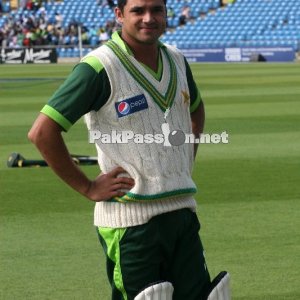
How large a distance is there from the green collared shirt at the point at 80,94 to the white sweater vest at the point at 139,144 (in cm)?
4

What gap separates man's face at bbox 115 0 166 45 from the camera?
475 centimetres

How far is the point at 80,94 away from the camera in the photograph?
459 cm

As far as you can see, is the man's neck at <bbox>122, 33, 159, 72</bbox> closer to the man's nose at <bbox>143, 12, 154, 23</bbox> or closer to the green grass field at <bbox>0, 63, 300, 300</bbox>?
the man's nose at <bbox>143, 12, 154, 23</bbox>

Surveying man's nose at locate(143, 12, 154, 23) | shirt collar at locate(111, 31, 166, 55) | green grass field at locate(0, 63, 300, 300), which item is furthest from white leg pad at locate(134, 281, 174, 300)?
green grass field at locate(0, 63, 300, 300)

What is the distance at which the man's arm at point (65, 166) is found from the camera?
15.4 ft

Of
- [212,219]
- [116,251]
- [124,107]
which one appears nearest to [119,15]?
[124,107]

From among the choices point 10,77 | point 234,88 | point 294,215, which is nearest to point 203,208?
point 294,215

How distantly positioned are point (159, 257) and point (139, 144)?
0.49m

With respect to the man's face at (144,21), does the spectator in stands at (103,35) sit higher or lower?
lower

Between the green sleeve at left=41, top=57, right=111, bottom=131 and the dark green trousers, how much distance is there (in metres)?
0.55

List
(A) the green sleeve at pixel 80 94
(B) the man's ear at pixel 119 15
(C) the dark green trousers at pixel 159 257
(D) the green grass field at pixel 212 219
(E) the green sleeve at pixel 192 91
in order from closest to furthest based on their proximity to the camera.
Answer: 1. (A) the green sleeve at pixel 80 94
2. (C) the dark green trousers at pixel 159 257
3. (B) the man's ear at pixel 119 15
4. (E) the green sleeve at pixel 192 91
5. (D) the green grass field at pixel 212 219

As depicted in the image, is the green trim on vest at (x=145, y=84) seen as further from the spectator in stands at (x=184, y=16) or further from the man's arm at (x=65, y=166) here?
the spectator in stands at (x=184, y=16)

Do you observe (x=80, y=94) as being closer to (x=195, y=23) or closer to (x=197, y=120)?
(x=197, y=120)

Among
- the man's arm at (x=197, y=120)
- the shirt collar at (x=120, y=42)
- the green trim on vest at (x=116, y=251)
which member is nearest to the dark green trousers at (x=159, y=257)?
the green trim on vest at (x=116, y=251)
